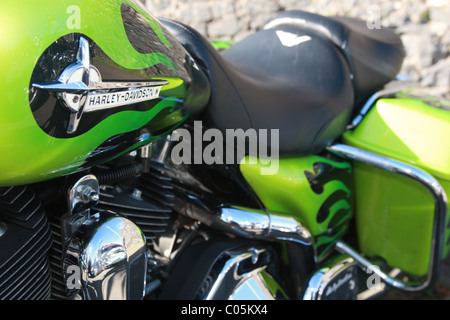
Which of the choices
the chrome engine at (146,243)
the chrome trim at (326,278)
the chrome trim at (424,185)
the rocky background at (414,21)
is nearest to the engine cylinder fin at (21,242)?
the chrome engine at (146,243)

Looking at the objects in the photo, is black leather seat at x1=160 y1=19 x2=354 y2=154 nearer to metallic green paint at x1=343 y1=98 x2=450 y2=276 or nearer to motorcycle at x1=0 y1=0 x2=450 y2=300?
motorcycle at x1=0 y1=0 x2=450 y2=300

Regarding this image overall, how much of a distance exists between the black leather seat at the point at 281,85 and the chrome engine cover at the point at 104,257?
0.33m

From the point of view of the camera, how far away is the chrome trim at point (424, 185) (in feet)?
3.50

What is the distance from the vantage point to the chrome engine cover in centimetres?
74

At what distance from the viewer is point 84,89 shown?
607 millimetres

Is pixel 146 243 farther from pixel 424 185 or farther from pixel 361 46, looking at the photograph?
pixel 361 46

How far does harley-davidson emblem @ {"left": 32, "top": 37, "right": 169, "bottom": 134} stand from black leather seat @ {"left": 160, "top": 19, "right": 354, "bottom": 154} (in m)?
0.29

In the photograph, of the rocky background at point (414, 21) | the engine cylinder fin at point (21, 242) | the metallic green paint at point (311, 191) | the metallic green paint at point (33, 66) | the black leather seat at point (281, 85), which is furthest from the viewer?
the rocky background at point (414, 21)

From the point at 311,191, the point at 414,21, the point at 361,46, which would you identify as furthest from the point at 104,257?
the point at 414,21

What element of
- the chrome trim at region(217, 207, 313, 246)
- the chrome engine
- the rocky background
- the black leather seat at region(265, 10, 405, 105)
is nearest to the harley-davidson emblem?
the chrome engine

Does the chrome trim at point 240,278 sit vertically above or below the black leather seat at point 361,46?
below

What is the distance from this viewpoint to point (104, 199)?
0.84 meters

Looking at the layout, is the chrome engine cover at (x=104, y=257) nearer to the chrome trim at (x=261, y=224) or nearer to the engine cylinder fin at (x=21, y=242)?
the engine cylinder fin at (x=21, y=242)

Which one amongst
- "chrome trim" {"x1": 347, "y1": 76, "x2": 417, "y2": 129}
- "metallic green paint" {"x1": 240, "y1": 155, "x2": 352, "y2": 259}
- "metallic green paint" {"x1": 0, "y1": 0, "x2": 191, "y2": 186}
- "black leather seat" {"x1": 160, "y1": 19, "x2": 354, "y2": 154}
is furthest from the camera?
"chrome trim" {"x1": 347, "y1": 76, "x2": 417, "y2": 129}
